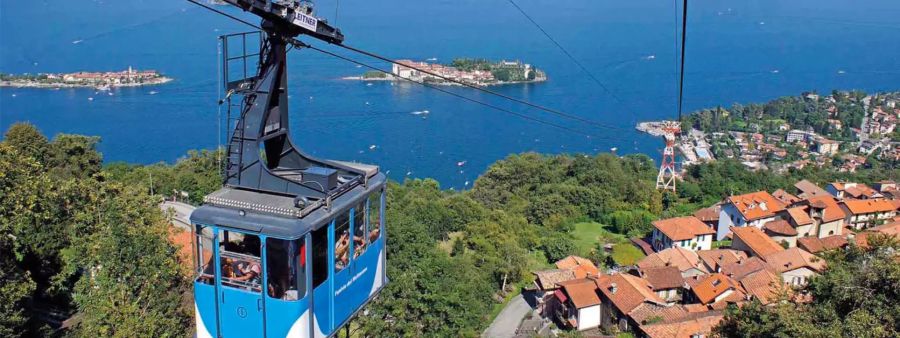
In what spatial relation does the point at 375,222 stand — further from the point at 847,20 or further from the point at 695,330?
the point at 847,20

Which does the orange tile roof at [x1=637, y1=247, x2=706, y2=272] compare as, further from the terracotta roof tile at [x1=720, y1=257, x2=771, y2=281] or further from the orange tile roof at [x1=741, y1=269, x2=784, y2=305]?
the orange tile roof at [x1=741, y1=269, x2=784, y2=305]

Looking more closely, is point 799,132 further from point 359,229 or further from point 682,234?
point 359,229

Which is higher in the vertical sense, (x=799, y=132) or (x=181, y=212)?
(x=181, y=212)

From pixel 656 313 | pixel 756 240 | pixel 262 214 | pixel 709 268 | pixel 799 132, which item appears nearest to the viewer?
pixel 262 214

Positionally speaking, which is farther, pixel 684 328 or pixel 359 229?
pixel 684 328

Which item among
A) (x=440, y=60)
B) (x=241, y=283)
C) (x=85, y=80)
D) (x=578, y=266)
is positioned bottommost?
(x=578, y=266)

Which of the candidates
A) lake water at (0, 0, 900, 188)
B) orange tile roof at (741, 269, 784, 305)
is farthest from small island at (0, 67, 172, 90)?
orange tile roof at (741, 269, 784, 305)

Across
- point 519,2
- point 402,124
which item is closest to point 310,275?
point 402,124

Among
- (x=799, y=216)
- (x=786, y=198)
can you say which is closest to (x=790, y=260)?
(x=799, y=216)

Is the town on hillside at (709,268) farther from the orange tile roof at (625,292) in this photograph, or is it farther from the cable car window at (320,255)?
the cable car window at (320,255)
